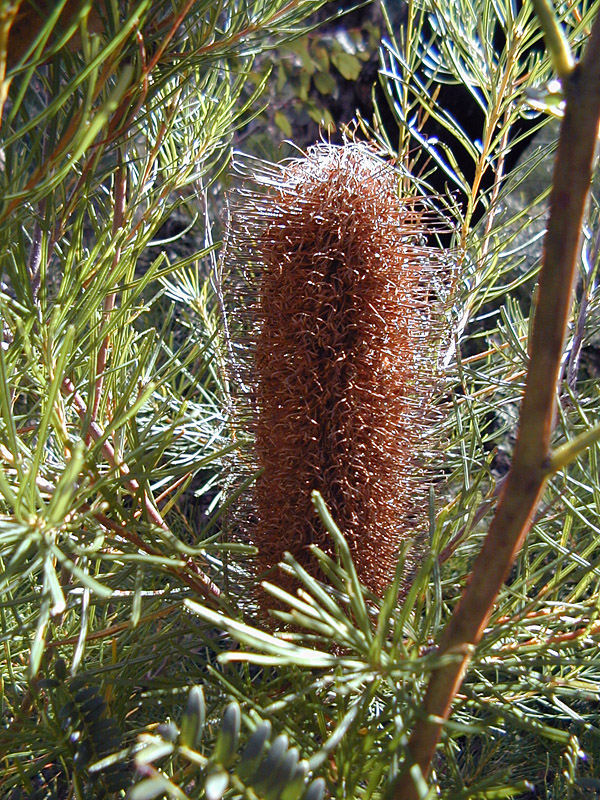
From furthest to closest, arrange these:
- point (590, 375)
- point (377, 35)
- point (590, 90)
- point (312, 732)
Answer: point (377, 35)
point (590, 375)
point (312, 732)
point (590, 90)

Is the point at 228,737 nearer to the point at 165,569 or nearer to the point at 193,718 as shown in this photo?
the point at 193,718

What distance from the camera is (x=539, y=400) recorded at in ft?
0.60

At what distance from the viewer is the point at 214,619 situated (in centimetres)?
19

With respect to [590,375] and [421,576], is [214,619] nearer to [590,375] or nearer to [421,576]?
[421,576]

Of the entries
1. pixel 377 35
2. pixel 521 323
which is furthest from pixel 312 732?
pixel 377 35

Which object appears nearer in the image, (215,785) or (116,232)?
(215,785)

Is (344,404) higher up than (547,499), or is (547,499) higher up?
(344,404)

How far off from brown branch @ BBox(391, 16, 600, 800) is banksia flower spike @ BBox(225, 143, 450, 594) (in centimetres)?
13

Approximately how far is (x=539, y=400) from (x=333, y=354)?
146mm

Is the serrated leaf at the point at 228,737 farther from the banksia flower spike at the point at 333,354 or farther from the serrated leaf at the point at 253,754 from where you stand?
the banksia flower spike at the point at 333,354

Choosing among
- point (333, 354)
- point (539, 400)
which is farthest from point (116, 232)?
point (539, 400)

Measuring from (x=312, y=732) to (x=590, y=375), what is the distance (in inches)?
25.1

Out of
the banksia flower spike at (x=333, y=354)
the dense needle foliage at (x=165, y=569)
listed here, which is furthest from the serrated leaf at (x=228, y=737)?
the banksia flower spike at (x=333, y=354)

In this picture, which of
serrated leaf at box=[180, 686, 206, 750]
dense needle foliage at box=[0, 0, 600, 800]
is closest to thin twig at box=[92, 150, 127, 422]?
dense needle foliage at box=[0, 0, 600, 800]
